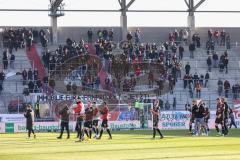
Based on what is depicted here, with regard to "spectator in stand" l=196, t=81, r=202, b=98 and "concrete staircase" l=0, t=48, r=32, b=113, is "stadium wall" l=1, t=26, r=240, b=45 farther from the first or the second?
"spectator in stand" l=196, t=81, r=202, b=98

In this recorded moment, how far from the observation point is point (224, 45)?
6662 centimetres

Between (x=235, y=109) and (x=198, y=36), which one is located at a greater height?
(x=198, y=36)

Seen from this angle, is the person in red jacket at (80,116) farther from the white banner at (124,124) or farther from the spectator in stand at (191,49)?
the spectator in stand at (191,49)

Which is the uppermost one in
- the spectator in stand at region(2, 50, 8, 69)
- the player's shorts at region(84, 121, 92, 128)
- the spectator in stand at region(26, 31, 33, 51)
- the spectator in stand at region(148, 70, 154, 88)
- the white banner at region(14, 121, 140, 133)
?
the spectator in stand at region(26, 31, 33, 51)

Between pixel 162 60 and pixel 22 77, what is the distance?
11.5 meters

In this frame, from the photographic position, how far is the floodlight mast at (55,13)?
64188mm

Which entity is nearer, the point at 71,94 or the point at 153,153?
the point at 153,153

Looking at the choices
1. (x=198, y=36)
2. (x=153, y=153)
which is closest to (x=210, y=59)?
(x=198, y=36)

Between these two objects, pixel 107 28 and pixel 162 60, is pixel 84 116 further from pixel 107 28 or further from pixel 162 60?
pixel 107 28

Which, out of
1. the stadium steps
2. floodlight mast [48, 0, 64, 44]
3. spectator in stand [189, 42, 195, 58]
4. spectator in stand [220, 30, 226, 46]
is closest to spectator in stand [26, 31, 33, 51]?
floodlight mast [48, 0, 64, 44]

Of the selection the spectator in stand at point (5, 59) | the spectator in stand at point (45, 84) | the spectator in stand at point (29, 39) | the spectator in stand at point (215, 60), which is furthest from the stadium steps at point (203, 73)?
the spectator in stand at point (5, 59)

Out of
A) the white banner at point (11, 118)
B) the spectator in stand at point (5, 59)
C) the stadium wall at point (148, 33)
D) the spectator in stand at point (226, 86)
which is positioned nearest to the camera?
the white banner at point (11, 118)

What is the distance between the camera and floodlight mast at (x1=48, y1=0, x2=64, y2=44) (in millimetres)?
64188

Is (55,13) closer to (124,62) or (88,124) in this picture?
(124,62)
